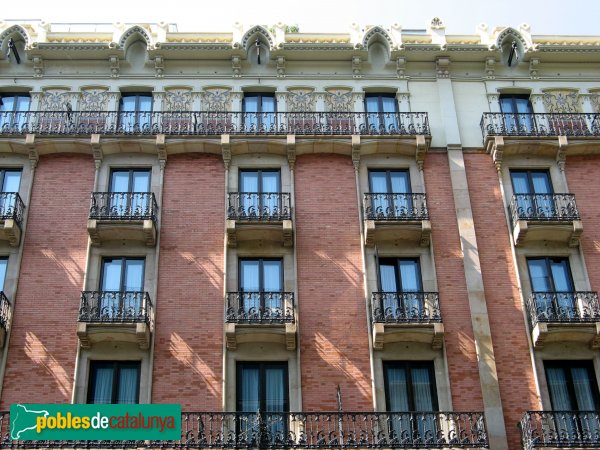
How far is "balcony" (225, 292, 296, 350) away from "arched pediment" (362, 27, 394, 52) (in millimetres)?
9837

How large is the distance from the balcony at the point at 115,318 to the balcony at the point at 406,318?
6.07 m

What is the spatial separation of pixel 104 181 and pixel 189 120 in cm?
333

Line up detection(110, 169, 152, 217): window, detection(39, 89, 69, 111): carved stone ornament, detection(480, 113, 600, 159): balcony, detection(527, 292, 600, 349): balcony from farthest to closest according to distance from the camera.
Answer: detection(39, 89, 69, 111): carved stone ornament < detection(480, 113, 600, 159): balcony < detection(110, 169, 152, 217): window < detection(527, 292, 600, 349): balcony

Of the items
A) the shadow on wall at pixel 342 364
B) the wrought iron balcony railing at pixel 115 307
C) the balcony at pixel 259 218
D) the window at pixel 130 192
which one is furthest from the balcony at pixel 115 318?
the shadow on wall at pixel 342 364

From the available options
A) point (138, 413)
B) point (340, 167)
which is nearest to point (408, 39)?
point (340, 167)

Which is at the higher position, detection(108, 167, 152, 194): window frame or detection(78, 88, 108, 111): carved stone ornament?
detection(78, 88, 108, 111): carved stone ornament

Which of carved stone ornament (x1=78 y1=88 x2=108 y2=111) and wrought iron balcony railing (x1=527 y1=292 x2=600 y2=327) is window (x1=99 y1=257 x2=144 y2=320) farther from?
wrought iron balcony railing (x1=527 y1=292 x2=600 y2=327)

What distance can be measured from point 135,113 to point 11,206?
195 inches

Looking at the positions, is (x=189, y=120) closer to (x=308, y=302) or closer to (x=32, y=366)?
(x=308, y=302)

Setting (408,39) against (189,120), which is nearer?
(189,120)

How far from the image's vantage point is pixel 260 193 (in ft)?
82.1

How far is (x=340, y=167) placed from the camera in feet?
86.2

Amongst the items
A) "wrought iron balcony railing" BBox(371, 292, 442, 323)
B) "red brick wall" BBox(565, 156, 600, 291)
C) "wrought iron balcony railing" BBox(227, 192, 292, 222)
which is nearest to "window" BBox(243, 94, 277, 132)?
"wrought iron balcony railing" BBox(227, 192, 292, 222)

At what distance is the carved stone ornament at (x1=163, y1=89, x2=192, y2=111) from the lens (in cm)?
2742
